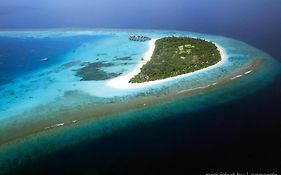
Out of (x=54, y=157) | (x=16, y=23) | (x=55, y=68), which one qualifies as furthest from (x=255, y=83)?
(x=16, y=23)

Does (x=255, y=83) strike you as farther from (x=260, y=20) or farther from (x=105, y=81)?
(x=260, y=20)

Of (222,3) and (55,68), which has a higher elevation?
(222,3)

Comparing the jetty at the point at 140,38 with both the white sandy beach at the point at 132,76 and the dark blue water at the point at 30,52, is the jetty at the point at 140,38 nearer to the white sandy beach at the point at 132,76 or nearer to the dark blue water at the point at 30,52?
the dark blue water at the point at 30,52

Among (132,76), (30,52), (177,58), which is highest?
(177,58)

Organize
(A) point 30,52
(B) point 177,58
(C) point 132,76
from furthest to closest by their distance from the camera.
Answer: (A) point 30,52
(B) point 177,58
(C) point 132,76

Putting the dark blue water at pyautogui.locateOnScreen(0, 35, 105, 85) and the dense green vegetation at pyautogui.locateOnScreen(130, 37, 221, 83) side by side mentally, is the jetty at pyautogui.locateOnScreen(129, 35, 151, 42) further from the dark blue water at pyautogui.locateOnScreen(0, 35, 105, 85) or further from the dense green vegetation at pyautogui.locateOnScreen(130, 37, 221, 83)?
the dark blue water at pyautogui.locateOnScreen(0, 35, 105, 85)

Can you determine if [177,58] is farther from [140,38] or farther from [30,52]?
[30,52]

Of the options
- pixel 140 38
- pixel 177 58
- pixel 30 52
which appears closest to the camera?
pixel 177 58

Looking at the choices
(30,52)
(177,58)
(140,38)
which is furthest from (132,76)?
(30,52)
